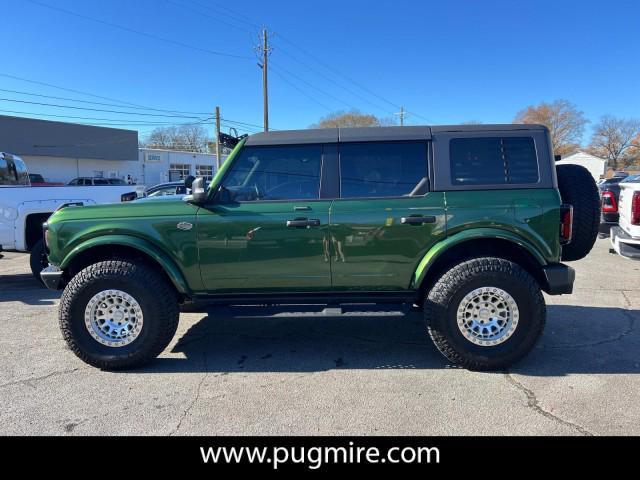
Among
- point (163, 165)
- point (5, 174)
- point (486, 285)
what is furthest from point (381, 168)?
point (163, 165)

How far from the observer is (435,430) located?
2.73 metres

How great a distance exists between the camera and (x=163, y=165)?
4581cm

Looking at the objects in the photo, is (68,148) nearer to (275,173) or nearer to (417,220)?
(275,173)

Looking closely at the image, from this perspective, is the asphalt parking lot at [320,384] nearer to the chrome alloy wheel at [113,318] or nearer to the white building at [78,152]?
the chrome alloy wheel at [113,318]

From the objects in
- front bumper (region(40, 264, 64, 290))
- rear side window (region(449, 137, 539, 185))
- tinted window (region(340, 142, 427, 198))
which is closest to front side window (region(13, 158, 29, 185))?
front bumper (region(40, 264, 64, 290))

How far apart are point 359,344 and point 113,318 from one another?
2309 millimetres

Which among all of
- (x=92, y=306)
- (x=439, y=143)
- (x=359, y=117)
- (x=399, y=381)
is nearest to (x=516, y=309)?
(x=399, y=381)

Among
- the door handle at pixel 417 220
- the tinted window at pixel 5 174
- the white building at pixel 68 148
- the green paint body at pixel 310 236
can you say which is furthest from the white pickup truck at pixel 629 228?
the white building at pixel 68 148

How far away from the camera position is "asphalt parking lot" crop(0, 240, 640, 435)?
282 cm

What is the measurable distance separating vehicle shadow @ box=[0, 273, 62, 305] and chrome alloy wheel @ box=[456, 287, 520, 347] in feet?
18.1

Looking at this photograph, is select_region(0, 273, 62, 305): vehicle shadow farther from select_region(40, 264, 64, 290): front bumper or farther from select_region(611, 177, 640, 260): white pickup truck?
select_region(611, 177, 640, 260): white pickup truck

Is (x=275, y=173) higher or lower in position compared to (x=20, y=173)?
lower

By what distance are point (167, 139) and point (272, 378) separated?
265ft
